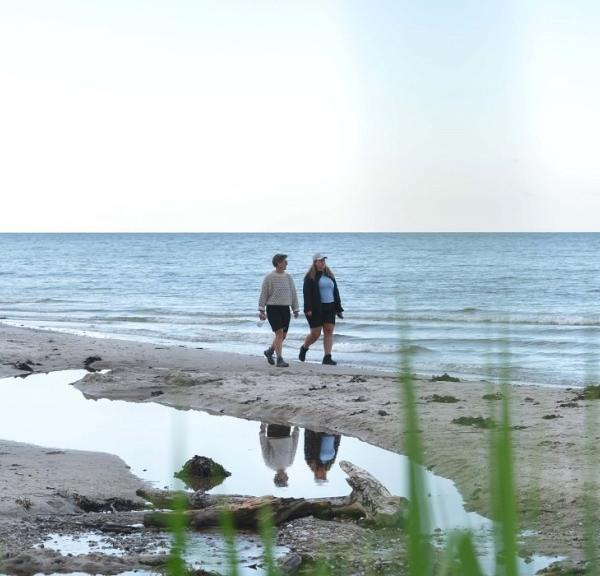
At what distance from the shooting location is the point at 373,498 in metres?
7.19

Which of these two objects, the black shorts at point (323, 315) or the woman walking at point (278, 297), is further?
the black shorts at point (323, 315)

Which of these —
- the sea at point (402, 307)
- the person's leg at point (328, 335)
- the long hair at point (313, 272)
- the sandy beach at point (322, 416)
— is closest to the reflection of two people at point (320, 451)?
the sandy beach at point (322, 416)

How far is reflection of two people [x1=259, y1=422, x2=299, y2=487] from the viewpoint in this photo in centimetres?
897

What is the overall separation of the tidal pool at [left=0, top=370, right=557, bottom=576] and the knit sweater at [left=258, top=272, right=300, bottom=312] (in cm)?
303

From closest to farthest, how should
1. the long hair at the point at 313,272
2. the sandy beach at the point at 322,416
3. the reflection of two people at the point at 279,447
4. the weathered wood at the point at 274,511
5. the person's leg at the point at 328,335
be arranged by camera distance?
the weathered wood at the point at 274,511 → the sandy beach at the point at 322,416 → the reflection of two people at the point at 279,447 → the long hair at the point at 313,272 → the person's leg at the point at 328,335

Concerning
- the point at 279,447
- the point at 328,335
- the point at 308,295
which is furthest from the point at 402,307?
the point at 328,335

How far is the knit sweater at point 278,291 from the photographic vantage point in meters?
15.2

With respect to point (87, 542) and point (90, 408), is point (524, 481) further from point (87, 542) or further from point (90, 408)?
point (90, 408)

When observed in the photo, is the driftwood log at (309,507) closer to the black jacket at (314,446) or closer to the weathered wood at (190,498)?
the weathered wood at (190,498)

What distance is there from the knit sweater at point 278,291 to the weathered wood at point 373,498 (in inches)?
297

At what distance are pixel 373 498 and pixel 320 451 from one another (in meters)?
2.77

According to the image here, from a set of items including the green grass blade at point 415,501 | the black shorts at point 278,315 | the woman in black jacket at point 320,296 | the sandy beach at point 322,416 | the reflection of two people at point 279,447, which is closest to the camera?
the green grass blade at point 415,501

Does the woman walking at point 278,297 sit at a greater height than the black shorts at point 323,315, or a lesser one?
greater

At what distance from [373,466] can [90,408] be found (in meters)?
4.54
